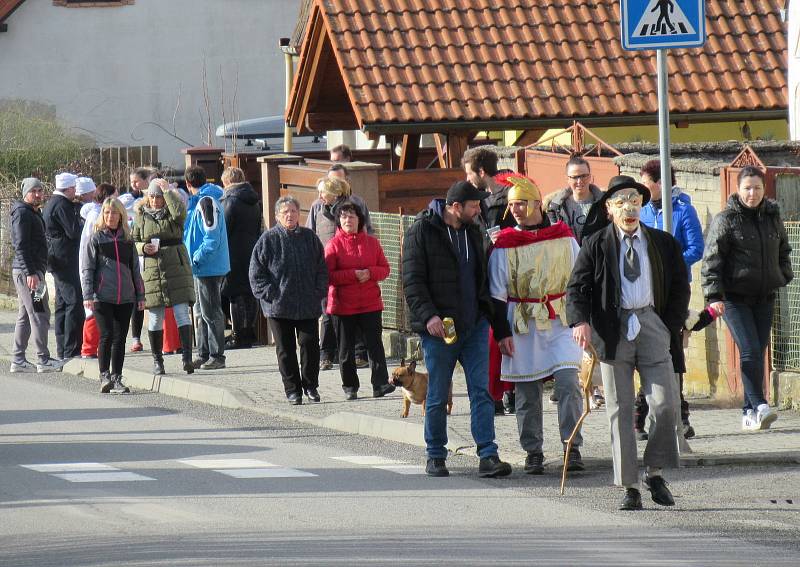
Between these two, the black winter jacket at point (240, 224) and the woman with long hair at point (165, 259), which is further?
the black winter jacket at point (240, 224)

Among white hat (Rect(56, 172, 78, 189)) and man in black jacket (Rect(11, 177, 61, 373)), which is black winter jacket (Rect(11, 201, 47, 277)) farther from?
white hat (Rect(56, 172, 78, 189))

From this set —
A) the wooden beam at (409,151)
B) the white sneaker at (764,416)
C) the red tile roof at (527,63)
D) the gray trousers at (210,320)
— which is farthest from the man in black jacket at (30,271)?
the white sneaker at (764,416)

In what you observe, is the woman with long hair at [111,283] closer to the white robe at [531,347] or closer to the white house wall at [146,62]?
the white robe at [531,347]

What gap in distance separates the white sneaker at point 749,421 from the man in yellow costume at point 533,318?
1.63 m

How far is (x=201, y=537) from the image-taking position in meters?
7.94

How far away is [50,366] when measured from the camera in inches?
644

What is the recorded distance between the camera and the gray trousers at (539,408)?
9.83 m

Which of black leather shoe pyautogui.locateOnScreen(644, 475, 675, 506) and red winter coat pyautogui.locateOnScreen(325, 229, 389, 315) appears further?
red winter coat pyautogui.locateOnScreen(325, 229, 389, 315)

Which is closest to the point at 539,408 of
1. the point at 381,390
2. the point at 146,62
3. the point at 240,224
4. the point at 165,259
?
the point at 381,390

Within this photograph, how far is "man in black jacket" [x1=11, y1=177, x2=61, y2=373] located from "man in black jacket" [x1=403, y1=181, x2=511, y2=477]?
683 cm

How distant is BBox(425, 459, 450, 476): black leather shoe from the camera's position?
9883mm

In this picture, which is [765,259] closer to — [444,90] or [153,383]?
[153,383]

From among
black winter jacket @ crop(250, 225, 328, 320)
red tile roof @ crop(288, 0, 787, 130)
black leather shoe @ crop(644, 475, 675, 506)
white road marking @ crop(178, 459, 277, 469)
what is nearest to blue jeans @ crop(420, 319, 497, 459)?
white road marking @ crop(178, 459, 277, 469)

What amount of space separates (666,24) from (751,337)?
7.74 feet
